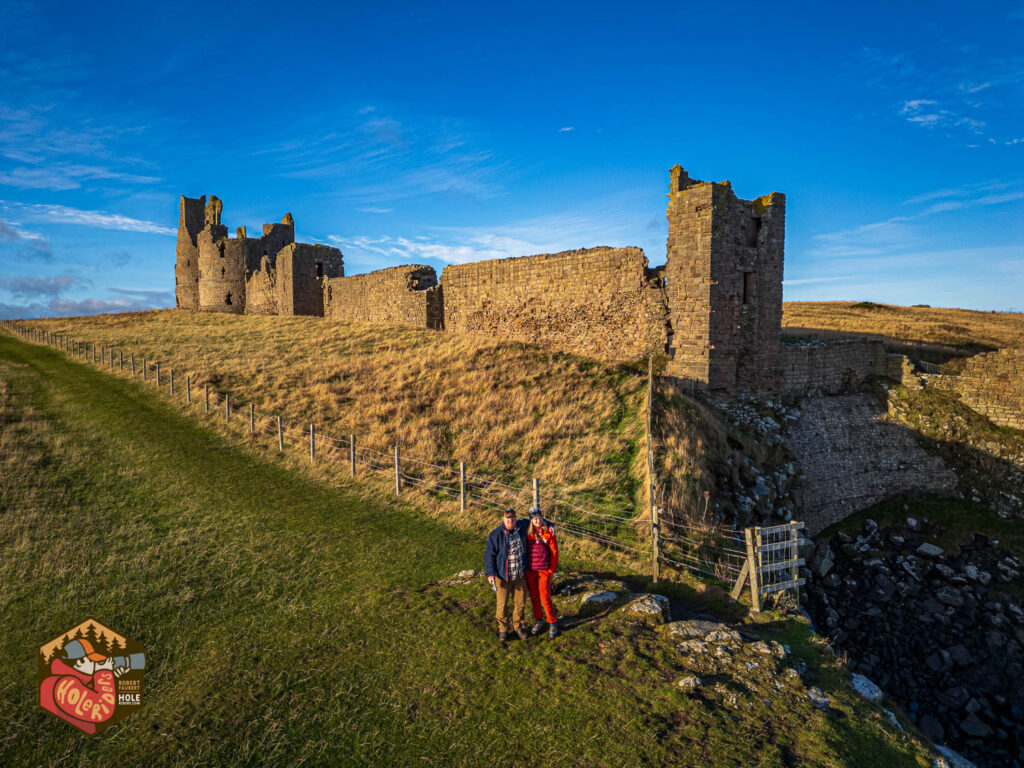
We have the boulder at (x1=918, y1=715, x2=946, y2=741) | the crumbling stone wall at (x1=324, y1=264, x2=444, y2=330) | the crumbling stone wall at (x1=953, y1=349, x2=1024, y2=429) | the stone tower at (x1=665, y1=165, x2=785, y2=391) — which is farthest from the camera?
the crumbling stone wall at (x1=324, y1=264, x2=444, y2=330)

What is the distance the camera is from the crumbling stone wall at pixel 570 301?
64.4ft

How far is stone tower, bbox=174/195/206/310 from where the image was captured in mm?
53594

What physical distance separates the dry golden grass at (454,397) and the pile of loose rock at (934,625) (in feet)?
18.3

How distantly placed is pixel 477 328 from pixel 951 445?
19.1 m

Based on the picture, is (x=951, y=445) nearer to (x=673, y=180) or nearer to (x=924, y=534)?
(x=924, y=534)

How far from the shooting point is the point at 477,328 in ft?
86.4

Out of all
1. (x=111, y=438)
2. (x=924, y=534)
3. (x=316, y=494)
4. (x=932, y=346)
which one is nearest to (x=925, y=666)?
(x=924, y=534)

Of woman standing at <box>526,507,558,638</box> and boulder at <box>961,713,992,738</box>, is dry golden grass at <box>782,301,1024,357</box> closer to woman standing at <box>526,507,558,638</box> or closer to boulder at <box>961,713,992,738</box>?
boulder at <box>961,713,992,738</box>

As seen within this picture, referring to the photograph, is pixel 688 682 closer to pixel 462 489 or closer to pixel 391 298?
pixel 462 489

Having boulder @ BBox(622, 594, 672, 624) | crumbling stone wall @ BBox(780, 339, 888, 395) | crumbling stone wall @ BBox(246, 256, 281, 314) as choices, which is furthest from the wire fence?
crumbling stone wall @ BBox(246, 256, 281, 314)

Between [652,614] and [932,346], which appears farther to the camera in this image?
[932,346]

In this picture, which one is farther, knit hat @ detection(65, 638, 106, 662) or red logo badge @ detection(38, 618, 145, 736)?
knit hat @ detection(65, 638, 106, 662)

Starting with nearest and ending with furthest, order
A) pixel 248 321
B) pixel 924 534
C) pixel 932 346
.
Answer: pixel 924 534
pixel 932 346
pixel 248 321

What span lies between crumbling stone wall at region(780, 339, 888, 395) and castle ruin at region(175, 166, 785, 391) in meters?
0.75
